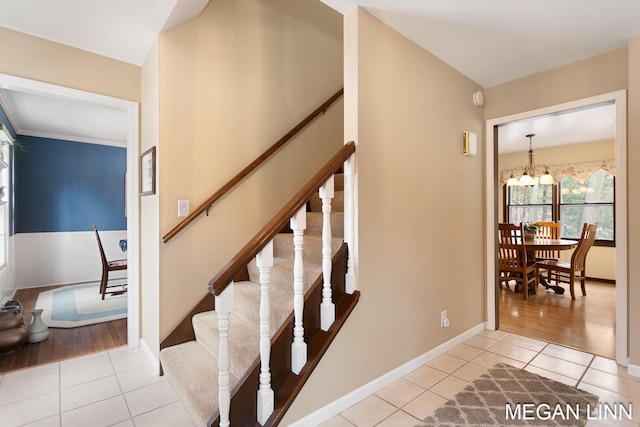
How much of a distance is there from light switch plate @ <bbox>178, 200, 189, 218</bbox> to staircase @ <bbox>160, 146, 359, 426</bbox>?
2.21ft

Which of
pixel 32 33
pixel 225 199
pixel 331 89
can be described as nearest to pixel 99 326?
pixel 225 199

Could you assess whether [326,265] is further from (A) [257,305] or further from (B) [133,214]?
(B) [133,214]

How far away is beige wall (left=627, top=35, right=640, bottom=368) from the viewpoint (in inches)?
88.8

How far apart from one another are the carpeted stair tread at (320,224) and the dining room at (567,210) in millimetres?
2144

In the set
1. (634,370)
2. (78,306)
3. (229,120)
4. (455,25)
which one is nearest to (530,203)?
(634,370)

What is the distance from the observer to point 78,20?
6.86 feet

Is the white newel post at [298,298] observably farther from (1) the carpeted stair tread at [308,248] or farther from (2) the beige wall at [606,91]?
(2) the beige wall at [606,91]

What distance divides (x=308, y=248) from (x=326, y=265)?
0.51 m

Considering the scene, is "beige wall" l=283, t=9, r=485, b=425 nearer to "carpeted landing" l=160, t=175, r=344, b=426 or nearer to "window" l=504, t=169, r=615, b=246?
"carpeted landing" l=160, t=175, r=344, b=426

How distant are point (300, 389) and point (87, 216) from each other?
5.33m

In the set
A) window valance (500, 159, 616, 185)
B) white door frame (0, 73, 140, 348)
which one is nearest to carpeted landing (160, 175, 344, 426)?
white door frame (0, 73, 140, 348)

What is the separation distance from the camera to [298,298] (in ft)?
5.21

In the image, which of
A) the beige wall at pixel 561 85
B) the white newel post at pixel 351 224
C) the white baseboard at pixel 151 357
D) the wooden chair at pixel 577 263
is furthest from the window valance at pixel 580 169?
the white baseboard at pixel 151 357

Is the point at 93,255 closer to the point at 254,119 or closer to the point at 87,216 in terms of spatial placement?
the point at 87,216
